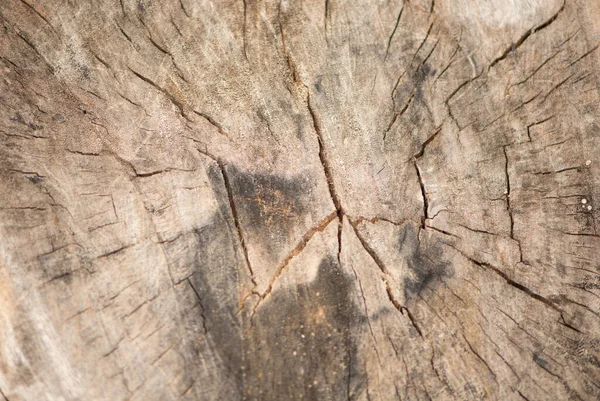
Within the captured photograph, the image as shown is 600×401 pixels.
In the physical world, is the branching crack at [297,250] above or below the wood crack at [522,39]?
below

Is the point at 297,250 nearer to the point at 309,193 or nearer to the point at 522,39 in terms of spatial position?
the point at 309,193

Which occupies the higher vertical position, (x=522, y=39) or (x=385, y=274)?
(x=522, y=39)

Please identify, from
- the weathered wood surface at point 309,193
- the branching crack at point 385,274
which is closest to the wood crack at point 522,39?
the weathered wood surface at point 309,193

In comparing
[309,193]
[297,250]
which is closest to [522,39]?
[309,193]

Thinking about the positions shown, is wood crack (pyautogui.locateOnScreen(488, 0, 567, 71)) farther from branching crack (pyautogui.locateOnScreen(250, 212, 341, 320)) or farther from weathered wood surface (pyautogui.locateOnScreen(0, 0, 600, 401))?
branching crack (pyautogui.locateOnScreen(250, 212, 341, 320))

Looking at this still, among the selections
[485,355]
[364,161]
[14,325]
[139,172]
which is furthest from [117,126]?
[485,355]

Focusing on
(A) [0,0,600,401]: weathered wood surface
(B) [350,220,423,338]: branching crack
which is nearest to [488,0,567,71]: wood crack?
(A) [0,0,600,401]: weathered wood surface

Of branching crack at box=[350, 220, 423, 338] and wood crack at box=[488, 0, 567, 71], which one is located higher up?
wood crack at box=[488, 0, 567, 71]

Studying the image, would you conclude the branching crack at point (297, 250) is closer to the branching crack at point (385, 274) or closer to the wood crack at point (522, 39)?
the branching crack at point (385, 274)

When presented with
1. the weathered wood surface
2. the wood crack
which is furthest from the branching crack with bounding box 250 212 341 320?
the wood crack
